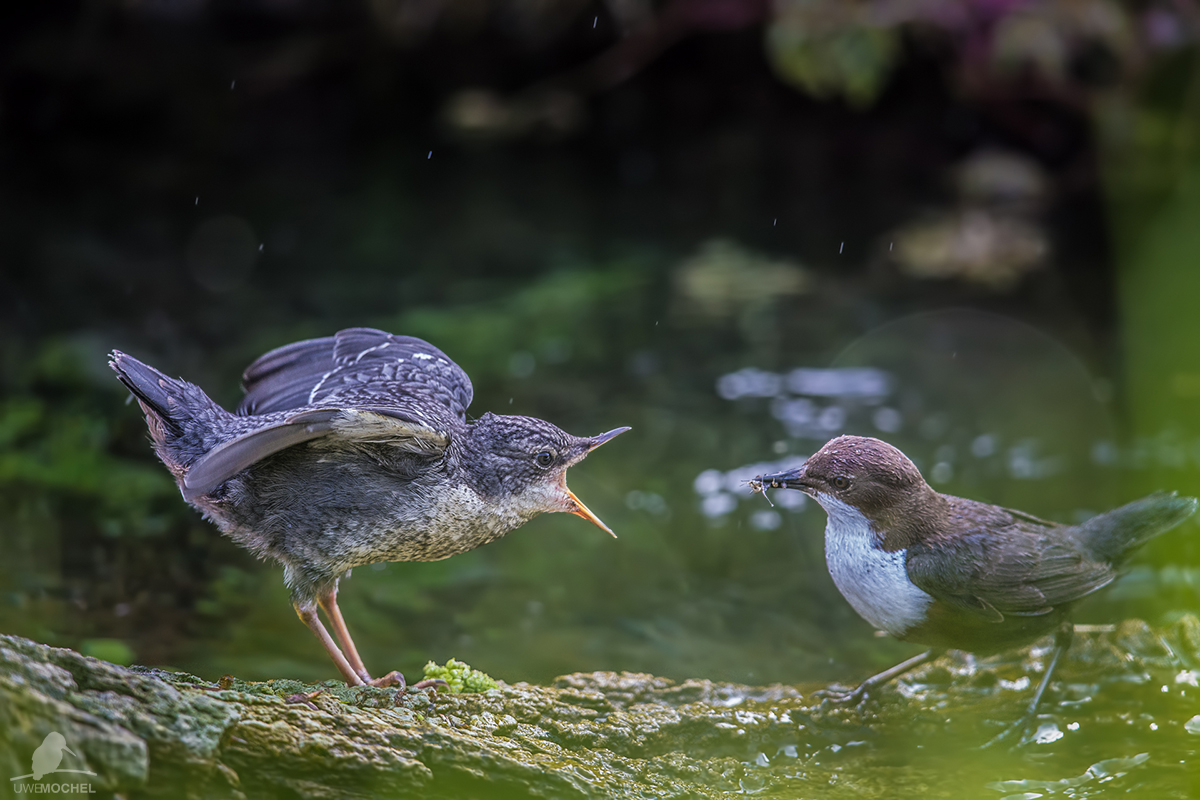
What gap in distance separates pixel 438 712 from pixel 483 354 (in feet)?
16.5

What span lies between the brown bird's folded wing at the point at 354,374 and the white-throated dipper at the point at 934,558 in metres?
1.42

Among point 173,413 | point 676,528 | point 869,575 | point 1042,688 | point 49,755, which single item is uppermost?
point 676,528

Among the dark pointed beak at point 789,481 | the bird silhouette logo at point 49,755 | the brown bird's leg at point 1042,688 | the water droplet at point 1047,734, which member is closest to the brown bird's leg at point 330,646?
the bird silhouette logo at point 49,755

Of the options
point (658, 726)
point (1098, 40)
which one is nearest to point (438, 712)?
point (658, 726)

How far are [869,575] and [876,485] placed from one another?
31 centimetres

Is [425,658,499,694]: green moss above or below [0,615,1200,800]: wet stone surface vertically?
above

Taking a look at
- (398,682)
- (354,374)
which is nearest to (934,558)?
(398,682)

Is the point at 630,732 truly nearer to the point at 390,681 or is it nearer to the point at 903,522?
the point at 390,681

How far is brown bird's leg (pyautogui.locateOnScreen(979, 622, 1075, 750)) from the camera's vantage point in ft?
12.5

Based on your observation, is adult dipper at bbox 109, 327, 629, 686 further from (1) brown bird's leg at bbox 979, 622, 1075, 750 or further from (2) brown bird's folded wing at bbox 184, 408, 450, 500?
(1) brown bird's leg at bbox 979, 622, 1075, 750

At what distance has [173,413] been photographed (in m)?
3.84

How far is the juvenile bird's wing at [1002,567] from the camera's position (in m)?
3.60

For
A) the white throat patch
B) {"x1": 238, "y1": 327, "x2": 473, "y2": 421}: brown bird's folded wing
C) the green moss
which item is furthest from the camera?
{"x1": 238, "y1": 327, "x2": 473, "y2": 421}: brown bird's folded wing

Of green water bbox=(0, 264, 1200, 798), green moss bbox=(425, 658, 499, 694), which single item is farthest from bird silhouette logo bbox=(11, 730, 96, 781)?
green water bbox=(0, 264, 1200, 798)
